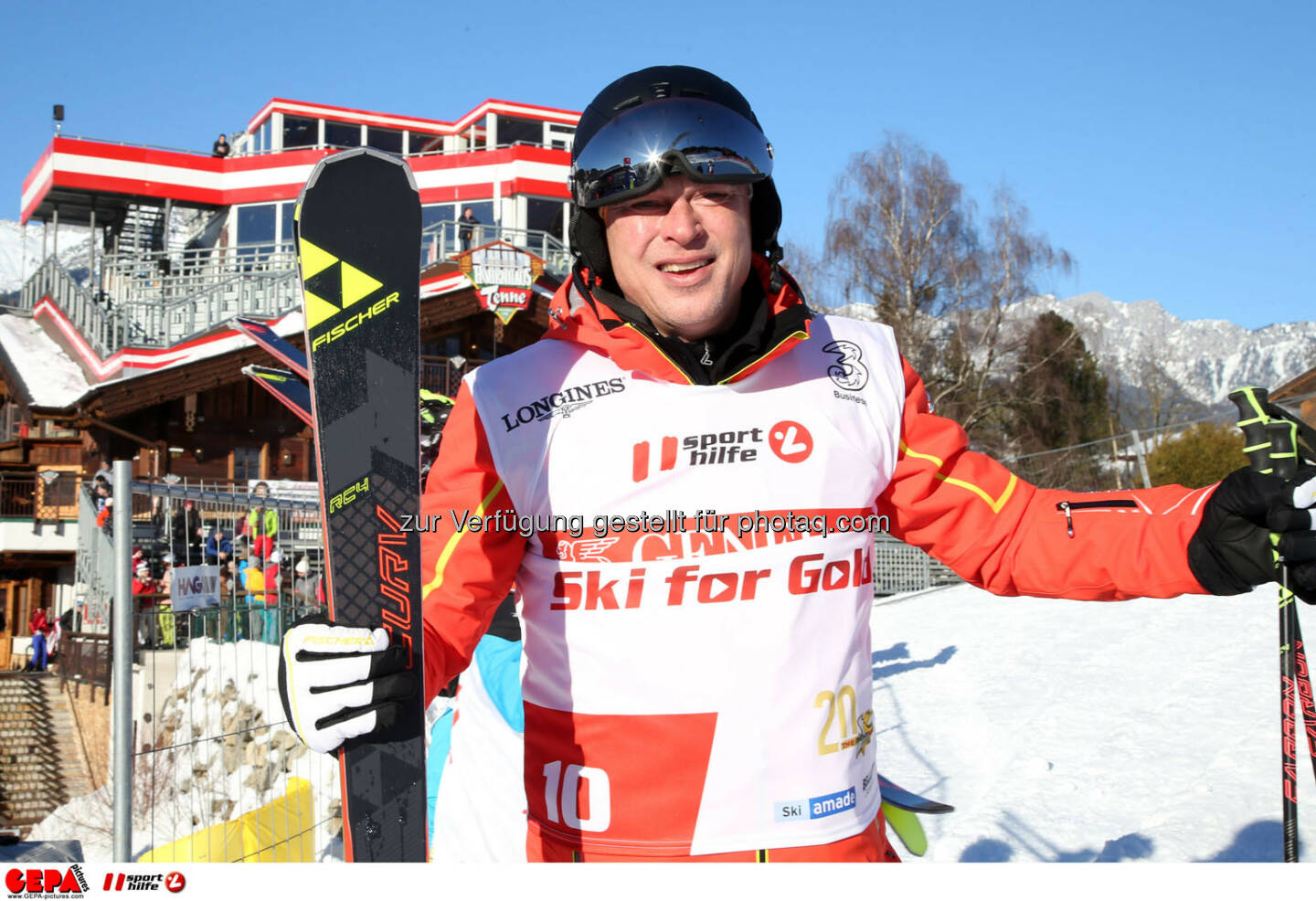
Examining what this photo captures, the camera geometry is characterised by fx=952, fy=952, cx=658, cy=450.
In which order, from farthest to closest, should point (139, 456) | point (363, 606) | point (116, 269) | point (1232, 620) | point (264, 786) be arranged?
1. point (116, 269)
2. point (139, 456)
3. point (1232, 620)
4. point (264, 786)
5. point (363, 606)

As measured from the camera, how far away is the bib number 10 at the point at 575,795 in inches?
72.2

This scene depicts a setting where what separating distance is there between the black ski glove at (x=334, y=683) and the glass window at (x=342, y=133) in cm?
2806

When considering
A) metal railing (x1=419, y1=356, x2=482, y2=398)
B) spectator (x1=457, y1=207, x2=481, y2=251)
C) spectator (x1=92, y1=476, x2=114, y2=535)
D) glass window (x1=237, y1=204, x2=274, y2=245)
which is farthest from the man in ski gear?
glass window (x1=237, y1=204, x2=274, y2=245)

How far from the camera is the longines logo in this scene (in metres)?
1.92

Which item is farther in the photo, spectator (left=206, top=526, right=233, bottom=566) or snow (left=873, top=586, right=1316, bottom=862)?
spectator (left=206, top=526, right=233, bottom=566)

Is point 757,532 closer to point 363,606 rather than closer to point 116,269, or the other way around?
point 363,606

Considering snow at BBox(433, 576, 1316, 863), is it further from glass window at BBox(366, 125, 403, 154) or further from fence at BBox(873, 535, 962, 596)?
glass window at BBox(366, 125, 403, 154)

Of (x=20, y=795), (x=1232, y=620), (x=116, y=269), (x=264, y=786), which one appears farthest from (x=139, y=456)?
(x=1232, y=620)

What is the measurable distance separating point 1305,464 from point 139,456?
70.9 ft

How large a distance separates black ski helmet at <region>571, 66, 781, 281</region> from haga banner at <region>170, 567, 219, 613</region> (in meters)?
3.42

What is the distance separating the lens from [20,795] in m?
12.0

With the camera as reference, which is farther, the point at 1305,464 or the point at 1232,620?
the point at 1232,620

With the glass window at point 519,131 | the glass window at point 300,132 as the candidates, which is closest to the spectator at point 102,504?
the glass window at point 519,131

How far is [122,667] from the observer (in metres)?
3.32
